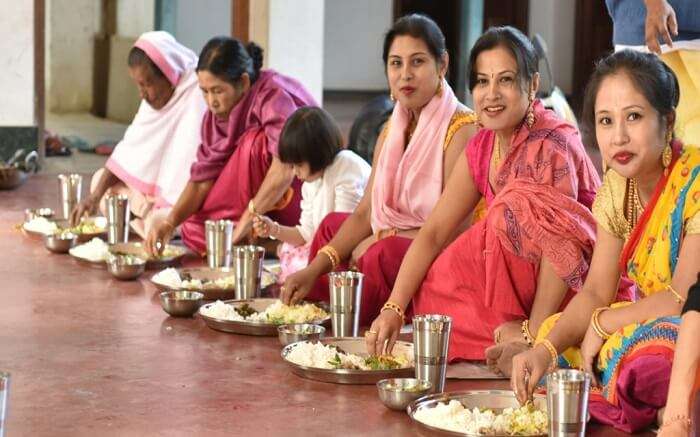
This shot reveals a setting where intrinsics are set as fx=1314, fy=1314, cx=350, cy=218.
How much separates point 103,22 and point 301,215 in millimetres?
8418

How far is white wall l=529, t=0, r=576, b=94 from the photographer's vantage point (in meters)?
14.7

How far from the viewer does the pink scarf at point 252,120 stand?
19.0 feet

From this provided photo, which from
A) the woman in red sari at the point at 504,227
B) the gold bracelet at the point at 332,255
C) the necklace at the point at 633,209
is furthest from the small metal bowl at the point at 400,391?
the gold bracelet at the point at 332,255

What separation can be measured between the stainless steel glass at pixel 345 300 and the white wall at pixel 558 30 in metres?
10.9

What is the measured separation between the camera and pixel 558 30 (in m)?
14.8

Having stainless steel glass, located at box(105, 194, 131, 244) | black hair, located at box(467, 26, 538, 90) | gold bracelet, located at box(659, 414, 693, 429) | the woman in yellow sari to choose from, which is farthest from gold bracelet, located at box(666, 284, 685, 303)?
stainless steel glass, located at box(105, 194, 131, 244)

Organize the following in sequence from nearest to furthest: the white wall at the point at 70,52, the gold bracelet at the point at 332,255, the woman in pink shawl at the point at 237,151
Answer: the gold bracelet at the point at 332,255 < the woman in pink shawl at the point at 237,151 < the white wall at the point at 70,52

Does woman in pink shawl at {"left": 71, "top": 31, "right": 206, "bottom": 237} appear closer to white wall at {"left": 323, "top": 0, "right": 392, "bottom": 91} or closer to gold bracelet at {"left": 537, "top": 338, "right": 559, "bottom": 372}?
gold bracelet at {"left": 537, "top": 338, "right": 559, "bottom": 372}

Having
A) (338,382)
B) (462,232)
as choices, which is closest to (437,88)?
(462,232)

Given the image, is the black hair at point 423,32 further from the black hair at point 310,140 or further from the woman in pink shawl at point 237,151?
the woman in pink shawl at point 237,151

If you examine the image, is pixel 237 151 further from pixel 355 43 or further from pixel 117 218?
pixel 355 43

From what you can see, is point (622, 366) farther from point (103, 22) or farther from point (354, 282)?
point (103, 22)

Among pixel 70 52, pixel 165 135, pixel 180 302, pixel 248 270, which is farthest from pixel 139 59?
pixel 70 52

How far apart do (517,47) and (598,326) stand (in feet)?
3.36
